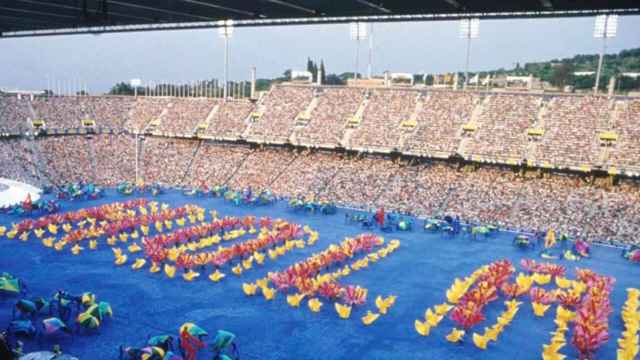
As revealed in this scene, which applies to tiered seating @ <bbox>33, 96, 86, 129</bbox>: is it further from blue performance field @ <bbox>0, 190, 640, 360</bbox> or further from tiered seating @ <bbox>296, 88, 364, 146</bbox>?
blue performance field @ <bbox>0, 190, 640, 360</bbox>

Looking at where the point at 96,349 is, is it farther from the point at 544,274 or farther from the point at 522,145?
the point at 522,145

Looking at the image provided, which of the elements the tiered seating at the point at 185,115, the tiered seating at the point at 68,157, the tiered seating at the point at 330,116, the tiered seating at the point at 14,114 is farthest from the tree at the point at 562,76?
the tiered seating at the point at 14,114

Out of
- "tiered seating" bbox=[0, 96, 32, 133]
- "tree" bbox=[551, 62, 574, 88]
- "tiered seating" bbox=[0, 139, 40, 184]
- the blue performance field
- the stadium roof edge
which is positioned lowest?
the blue performance field

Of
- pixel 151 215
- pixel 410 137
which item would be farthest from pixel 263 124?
pixel 151 215

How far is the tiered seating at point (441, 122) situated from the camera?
1508 inches

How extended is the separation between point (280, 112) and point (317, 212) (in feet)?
50.0

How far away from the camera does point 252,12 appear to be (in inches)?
343

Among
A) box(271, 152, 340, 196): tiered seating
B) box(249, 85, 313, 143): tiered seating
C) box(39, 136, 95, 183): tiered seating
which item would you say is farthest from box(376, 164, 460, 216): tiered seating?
box(39, 136, 95, 183): tiered seating

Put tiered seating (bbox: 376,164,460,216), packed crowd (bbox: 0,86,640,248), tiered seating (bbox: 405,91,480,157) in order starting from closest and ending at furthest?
packed crowd (bbox: 0,86,640,248) < tiered seating (bbox: 376,164,460,216) < tiered seating (bbox: 405,91,480,157)

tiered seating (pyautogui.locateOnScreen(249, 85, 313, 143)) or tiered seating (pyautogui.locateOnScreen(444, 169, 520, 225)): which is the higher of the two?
tiered seating (pyautogui.locateOnScreen(249, 85, 313, 143))

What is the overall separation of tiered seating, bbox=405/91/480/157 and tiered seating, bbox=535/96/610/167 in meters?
6.06

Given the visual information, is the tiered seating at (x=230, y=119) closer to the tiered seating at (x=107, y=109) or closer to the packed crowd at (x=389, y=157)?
the packed crowd at (x=389, y=157)

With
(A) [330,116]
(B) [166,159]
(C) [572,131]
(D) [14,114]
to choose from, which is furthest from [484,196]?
(D) [14,114]

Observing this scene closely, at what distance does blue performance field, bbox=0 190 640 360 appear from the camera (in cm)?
1581
